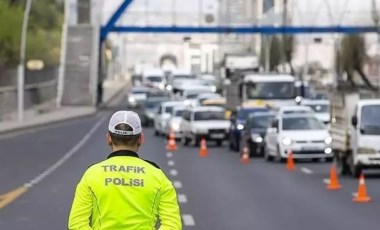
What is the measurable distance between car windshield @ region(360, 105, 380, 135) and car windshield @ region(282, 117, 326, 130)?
8296 mm

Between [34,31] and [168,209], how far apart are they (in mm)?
92118

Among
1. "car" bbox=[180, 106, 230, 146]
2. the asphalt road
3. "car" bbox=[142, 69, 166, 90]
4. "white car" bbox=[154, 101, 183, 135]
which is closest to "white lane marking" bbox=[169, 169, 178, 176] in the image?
the asphalt road

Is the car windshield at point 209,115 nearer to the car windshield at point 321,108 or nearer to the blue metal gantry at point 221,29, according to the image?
the car windshield at point 321,108

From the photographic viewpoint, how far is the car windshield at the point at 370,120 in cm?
2961

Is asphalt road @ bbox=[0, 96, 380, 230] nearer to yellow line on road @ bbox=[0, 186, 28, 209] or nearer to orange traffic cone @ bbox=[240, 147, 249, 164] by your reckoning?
yellow line on road @ bbox=[0, 186, 28, 209]

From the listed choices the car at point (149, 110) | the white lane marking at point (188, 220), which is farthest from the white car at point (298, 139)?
the car at point (149, 110)

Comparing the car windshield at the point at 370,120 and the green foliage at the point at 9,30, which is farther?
the green foliage at the point at 9,30

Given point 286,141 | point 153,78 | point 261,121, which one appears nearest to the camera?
point 286,141

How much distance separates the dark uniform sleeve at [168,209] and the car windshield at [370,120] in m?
23.1

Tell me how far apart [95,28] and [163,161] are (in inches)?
2421

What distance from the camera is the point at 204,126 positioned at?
50188mm

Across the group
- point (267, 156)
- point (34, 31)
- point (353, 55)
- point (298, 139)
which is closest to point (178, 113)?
point (267, 156)

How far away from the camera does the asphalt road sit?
19.2 m

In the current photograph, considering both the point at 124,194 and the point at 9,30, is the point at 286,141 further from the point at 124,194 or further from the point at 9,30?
the point at 9,30
